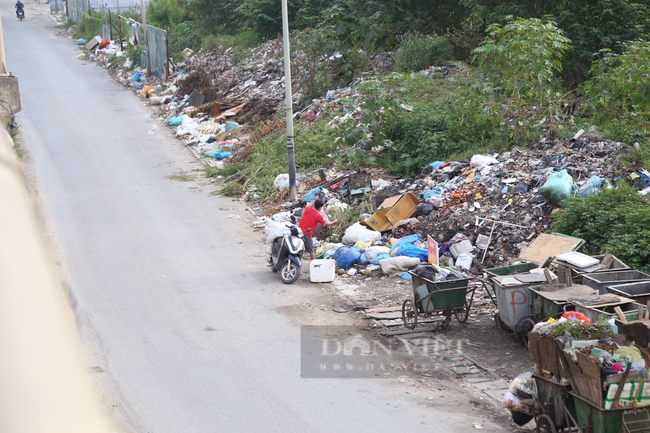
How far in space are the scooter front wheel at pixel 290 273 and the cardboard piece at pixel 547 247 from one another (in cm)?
387

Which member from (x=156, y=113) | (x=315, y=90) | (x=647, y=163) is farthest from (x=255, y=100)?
(x=647, y=163)

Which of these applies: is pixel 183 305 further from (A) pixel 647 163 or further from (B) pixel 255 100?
(B) pixel 255 100

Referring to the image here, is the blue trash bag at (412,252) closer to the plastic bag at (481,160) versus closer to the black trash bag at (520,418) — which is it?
the plastic bag at (481,160)

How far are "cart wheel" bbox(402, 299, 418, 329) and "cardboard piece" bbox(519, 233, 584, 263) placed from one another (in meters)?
2.13

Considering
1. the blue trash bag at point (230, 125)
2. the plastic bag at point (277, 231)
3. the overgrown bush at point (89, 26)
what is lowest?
the plastic bag at point (277, 231)

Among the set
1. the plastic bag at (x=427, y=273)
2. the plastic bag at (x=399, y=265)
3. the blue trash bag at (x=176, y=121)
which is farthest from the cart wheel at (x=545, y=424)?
the blue trash bag at (x=176, y=121)

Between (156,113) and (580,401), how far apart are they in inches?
940

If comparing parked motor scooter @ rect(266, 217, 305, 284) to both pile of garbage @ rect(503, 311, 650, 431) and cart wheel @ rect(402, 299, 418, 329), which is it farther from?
pile of garbage @ rect(503, 311, 650, 431)

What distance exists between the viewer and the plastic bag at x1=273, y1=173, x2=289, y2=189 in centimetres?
1774

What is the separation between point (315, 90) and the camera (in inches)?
966

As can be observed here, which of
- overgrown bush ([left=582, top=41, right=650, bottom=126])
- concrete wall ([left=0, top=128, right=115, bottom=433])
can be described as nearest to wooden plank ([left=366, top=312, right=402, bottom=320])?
overgrown bush ([left=582, top=41, right=650, bottom=126])

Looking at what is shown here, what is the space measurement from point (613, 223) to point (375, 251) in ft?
14.1

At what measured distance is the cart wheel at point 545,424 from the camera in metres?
7.02

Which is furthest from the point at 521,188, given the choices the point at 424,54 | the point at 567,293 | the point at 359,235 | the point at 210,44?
the point at 210,44
